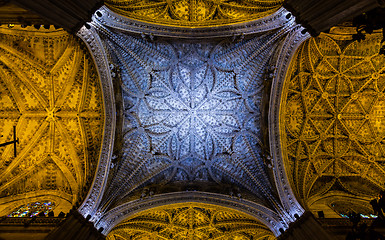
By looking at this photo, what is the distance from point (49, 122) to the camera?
33.1 ft

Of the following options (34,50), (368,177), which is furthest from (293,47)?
(34,50)

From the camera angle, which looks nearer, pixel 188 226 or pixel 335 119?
pixel 335 119

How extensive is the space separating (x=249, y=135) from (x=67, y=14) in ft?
29.5

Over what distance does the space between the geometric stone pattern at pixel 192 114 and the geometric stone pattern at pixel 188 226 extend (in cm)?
169

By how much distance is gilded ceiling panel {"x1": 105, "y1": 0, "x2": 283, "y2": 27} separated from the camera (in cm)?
860

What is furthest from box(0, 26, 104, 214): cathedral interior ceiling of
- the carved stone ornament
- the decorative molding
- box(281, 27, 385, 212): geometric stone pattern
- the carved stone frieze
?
box(281, 27, 385, 212): geometric stone pattern

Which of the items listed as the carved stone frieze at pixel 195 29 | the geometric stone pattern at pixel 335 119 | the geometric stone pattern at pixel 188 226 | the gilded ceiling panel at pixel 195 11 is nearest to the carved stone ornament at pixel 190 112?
the carved stone frieze at pixel 195 29

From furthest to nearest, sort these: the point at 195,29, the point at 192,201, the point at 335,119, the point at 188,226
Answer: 1. the point at 188,226
2. the point at 335,119
3. the point at 192,201
4. the point at 195,29

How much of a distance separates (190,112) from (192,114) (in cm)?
15

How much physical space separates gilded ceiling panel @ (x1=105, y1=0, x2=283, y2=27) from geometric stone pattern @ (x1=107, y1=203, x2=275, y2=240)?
350 inches

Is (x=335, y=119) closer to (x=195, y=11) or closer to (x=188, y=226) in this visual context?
(x=195, y=11)

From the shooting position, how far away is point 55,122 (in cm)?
1006

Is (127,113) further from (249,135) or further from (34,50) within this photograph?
(249,135)

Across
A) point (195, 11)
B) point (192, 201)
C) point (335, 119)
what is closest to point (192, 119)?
point (192, 201)
